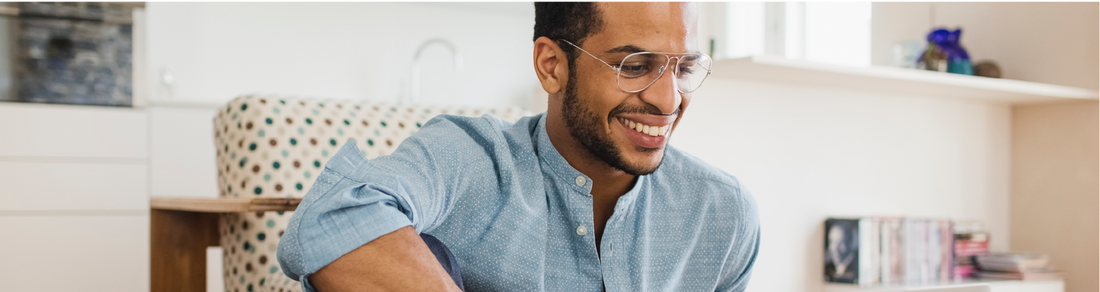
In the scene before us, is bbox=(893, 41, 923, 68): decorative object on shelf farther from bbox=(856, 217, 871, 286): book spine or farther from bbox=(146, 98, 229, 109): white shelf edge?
bbox=(146, 98, 229, 109): white shelf edge

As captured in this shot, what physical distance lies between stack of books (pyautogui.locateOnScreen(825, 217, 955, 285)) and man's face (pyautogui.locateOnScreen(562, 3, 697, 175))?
59.2 inches

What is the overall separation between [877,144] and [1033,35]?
0.81 metres

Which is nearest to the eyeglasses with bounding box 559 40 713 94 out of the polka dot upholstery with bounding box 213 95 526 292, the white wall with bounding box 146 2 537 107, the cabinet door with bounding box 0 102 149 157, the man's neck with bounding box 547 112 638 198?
the man's neck with bounding box 547 112 638 198

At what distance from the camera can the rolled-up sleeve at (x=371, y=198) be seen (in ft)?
2.45

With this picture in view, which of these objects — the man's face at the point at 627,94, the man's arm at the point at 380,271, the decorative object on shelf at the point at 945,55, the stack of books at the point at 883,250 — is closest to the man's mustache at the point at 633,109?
the man's face at the point at 627,94

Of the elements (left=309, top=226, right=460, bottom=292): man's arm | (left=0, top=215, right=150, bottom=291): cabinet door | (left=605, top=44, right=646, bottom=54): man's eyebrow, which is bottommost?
(left=0, top=215, right=150, bottom=291): cabinet door

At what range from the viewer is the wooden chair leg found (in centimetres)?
140

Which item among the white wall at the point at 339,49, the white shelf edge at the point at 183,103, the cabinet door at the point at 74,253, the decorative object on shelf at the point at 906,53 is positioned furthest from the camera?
the white wall at the point at 339,49

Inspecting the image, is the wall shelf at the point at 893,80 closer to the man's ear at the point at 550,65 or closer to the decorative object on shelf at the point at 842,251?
the decorative object on shelf at the point at 842,251

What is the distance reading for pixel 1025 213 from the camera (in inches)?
111

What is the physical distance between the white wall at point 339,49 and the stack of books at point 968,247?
9.39 feet

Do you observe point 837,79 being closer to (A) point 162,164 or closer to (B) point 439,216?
(B) point 439,216

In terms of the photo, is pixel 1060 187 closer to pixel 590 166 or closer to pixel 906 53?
pixel 906 53

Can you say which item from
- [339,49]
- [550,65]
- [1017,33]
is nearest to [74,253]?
[339,49]
